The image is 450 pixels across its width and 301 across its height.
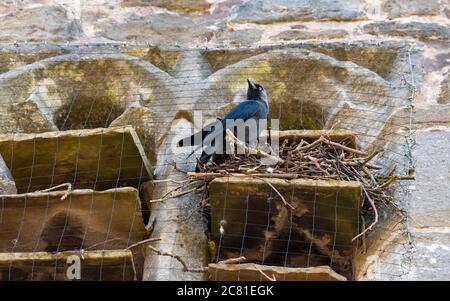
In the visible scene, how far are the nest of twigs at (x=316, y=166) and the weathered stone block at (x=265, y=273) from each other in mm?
421

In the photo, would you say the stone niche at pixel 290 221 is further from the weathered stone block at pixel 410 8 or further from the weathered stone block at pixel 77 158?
the weathered stone block at pixel 410 8

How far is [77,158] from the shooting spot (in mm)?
4762

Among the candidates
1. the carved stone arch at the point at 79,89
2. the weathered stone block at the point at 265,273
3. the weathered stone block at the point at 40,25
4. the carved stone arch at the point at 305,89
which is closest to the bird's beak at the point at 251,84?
the carved stone arch at the point at 305,89

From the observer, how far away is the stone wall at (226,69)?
4.97m

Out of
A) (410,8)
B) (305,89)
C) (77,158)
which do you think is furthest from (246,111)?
(410,8)

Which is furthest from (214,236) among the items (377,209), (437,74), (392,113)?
(437,74)

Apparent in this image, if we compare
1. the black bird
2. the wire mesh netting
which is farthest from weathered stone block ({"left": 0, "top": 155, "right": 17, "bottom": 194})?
the black bird

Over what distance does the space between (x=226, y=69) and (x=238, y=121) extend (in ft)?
1.70

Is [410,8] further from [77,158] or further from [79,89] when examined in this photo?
[77,158]

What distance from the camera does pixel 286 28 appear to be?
595 centimetres

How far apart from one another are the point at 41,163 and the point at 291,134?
111 cm

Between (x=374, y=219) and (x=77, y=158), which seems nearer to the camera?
(x=374, y=219)
